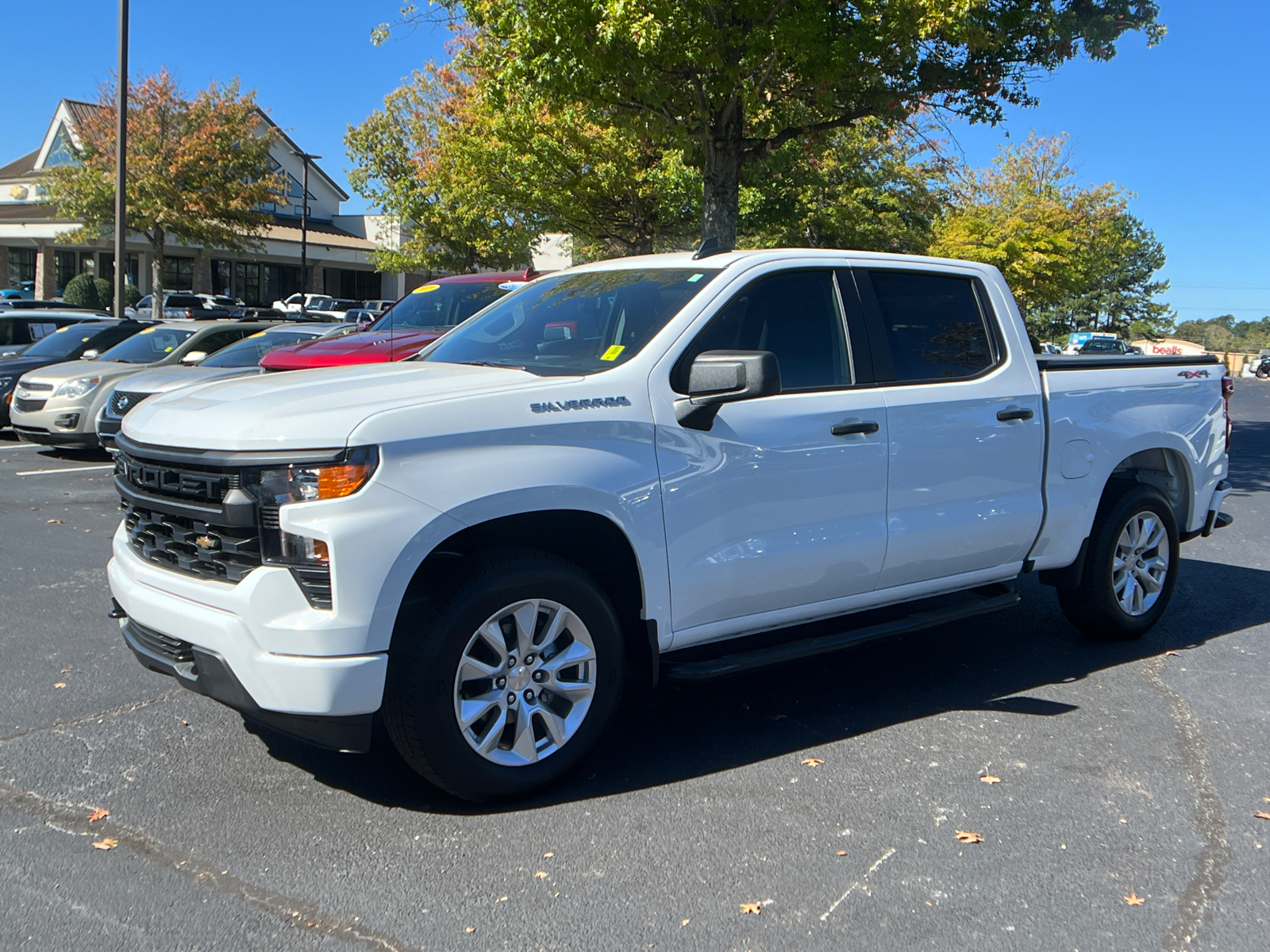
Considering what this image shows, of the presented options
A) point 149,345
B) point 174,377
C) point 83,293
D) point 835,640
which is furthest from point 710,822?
point 83,293

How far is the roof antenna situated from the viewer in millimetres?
4863

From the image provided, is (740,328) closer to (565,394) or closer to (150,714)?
(565,394)

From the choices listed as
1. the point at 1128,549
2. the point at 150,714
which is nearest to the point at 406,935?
the point at 150,714

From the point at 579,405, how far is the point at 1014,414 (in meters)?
2.33

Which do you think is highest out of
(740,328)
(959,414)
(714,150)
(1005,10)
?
(1005,10)

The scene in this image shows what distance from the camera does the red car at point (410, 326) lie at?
9.73m

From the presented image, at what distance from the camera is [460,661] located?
3695mm

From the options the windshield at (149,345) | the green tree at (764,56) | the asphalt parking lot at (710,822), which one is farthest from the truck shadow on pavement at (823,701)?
the windshield at (149,345)

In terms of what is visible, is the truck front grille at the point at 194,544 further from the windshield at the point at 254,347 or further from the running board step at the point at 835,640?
the windshield at the point at 254,347

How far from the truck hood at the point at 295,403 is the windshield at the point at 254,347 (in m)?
8.50

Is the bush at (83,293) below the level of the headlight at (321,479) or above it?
above

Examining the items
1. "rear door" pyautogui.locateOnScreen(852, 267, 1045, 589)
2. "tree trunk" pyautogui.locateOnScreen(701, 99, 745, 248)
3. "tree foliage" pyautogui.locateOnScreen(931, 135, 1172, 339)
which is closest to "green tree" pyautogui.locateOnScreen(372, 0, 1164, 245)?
"tree trunk" pyautogui.locateOnScreen(701, 99, 745, 248)

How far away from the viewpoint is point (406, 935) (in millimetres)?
3086

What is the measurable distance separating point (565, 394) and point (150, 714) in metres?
2.32
